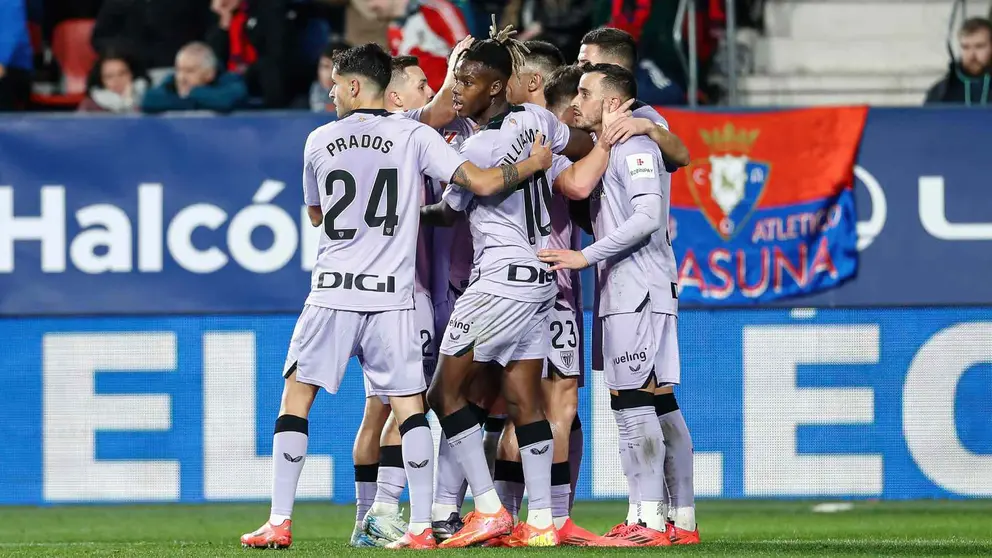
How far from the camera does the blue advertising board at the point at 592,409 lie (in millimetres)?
9641

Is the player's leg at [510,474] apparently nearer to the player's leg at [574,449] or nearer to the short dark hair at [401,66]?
the player's leg at [574,449]

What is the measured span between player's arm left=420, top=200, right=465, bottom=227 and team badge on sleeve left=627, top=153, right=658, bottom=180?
2.48ft

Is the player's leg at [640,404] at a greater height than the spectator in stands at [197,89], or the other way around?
the spectator in stands at [197,89]

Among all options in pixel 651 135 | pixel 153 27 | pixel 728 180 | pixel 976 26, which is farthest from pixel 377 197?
pixel 976 26

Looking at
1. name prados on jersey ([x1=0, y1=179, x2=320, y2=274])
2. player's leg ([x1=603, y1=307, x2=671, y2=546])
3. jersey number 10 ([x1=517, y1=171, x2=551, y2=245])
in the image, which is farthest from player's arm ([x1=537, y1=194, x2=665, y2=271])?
name prados on jersey ([x1=0, y1=179, x2=320, y2=274])

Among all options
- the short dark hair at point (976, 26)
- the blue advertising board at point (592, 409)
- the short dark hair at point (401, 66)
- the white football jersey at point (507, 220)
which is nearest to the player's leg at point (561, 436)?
the white football jersey at point (507, 220)

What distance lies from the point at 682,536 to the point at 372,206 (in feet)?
6.81

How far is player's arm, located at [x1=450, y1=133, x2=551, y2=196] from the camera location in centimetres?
626

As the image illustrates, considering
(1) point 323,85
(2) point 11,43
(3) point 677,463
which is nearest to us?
(3) point 677,463

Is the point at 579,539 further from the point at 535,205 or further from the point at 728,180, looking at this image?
the point at 728,180

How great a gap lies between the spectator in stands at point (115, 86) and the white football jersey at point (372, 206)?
15.7 feet

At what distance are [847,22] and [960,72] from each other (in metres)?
1.60

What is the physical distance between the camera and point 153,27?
11289 mm

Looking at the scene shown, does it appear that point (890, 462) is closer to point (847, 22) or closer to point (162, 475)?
point (847, 22)
